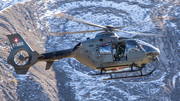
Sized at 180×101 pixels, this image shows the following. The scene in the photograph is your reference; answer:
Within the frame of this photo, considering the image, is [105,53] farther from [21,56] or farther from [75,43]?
[75,43]

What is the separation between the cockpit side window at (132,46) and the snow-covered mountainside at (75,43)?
12634 mm

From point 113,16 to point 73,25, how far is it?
8.79 metres

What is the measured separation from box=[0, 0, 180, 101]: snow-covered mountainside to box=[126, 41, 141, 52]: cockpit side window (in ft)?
41.5

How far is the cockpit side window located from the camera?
16.7 m

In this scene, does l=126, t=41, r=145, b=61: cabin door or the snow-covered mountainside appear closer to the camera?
l=126, t=41, r=145, b=61: cabin door

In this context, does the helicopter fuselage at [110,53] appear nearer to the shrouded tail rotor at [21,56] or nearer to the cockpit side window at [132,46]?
the cockpit side window at [132,46]

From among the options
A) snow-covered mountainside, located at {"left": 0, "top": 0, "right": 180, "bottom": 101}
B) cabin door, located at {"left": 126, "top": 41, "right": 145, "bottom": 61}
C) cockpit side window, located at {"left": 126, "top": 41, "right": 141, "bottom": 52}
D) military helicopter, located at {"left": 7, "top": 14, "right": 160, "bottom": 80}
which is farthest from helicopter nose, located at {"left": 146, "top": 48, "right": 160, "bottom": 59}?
snow-covered mountainside, located at {"left": 0, "top": 0, "right": 180, "bottom": 101}

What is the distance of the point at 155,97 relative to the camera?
39.6 meters

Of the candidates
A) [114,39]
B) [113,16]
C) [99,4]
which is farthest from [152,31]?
[114,39]

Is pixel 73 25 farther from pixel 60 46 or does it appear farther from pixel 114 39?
pixel 114 39

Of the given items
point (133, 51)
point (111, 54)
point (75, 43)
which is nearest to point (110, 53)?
point (111, 54)

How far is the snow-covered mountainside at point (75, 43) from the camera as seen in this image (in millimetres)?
38969

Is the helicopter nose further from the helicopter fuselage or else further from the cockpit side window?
the cockpit side window

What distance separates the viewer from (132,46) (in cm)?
1670
